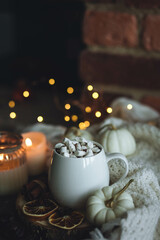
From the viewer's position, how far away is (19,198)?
28.5 inches

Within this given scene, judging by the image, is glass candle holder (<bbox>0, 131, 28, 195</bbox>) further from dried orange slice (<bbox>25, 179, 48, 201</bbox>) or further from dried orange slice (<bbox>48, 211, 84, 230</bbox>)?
dried orange slice (<bbox>48, 211, 84, 230</bbox>)

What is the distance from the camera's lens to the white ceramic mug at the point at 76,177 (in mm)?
659

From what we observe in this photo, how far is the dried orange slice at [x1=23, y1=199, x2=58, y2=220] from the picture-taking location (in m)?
0.65

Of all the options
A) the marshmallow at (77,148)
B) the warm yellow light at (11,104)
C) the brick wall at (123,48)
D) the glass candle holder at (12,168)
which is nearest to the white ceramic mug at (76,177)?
the marshmallow at (77,148)

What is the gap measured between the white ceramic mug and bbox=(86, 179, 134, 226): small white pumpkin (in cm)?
3

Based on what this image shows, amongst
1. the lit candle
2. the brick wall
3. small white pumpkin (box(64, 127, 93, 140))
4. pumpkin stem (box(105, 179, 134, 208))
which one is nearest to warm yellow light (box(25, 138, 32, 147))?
the lit candle

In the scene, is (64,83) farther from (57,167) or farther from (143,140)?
(57,167)

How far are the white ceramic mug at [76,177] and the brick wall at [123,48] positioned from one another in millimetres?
595

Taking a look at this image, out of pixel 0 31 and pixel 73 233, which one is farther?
pixel 0 31

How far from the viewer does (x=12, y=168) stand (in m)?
0.79

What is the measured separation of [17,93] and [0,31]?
4.65ft

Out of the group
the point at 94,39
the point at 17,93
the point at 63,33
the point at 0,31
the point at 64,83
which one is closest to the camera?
the point at 94,39

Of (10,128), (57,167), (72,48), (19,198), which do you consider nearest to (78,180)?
(57,167)

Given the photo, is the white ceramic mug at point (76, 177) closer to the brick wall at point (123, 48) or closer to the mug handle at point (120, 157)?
the mug handle at point (120, 157)
